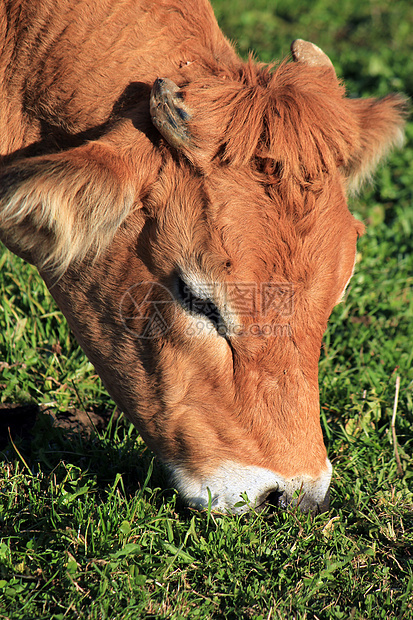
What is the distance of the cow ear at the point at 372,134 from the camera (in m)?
3.11

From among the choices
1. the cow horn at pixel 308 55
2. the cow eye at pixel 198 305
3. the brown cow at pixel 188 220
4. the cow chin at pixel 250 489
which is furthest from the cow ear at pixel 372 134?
the cow chin at pixel 250 489

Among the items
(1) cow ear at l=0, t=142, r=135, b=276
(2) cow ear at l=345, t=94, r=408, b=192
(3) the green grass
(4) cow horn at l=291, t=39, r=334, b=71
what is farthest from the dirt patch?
(4) cow horn at l=291, t=39, r=334, b=71

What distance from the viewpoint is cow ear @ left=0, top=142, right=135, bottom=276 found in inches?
95.3

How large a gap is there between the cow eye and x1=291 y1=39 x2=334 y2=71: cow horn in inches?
57.6

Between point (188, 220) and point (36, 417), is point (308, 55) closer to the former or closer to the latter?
point (188, 220)

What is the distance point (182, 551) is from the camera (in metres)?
2.82

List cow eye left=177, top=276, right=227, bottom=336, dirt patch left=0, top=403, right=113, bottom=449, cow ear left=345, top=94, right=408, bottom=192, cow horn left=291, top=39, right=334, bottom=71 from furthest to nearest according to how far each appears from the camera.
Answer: dirt patch left=0, top=403, right=113, bottom=449 < cow horn left=291, top=39, right=334, bottom=71 < cow ear left=345, top=94, right=408, bottom=192 < cow eye left=177, top=276, right=227, bottom=336

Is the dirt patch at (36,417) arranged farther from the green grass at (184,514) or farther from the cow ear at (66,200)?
the cow ear at (66,200)

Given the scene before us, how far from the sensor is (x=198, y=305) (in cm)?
260

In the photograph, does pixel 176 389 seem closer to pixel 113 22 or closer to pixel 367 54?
pixel 113 22

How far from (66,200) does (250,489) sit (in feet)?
4.80

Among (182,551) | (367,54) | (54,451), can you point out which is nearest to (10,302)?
(54,451)

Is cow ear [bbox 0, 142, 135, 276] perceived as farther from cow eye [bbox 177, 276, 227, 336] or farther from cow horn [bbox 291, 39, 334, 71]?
cow horn [bbox 291, 39, 334, 71]

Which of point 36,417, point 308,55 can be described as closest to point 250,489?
point 36,417
